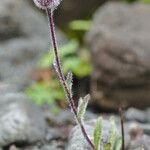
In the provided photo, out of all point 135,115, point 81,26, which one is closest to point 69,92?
point 135,115

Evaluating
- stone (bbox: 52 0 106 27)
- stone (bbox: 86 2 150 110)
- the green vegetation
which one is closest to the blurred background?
stone (bbox: 86 2 150 110)

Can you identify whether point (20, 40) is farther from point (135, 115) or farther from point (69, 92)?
point (69, 92)

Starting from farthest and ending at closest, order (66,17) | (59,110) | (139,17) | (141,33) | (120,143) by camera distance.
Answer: (66,17)
(139,17)
(141,33)
(59,110)
(120,143)

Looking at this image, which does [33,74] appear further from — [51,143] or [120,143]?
[120,143]

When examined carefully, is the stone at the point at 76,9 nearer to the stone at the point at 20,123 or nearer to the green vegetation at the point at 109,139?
the stone at the point at 20,123

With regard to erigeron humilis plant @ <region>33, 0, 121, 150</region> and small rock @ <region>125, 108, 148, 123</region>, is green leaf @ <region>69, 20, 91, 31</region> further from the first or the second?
erigeron humilis plant @ <region>33, 0, 121, 150</region>

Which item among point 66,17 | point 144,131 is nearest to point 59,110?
point 144,131
